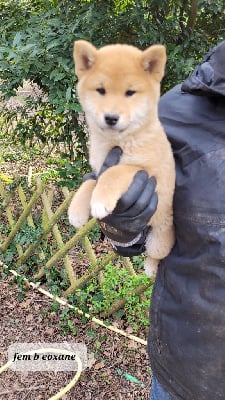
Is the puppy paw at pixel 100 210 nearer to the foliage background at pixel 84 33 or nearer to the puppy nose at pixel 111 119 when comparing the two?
the puppy nose at pixel 111 119

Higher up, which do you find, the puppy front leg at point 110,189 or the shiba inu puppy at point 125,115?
the shiba inu puppy at point 125,115

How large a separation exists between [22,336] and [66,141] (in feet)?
5.50

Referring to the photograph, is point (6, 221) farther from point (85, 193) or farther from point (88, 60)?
point (88, 60)

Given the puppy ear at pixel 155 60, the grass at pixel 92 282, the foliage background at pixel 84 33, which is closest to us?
the puppy ear at pixel 155 60

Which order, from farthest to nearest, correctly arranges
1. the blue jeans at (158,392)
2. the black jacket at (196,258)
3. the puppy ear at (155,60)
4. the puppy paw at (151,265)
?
1. the puppy paw at (151,265)
2. the blue jeans at (158,392)
3. the puppy ear at (155,60)
4. the black jacket at (196,258)

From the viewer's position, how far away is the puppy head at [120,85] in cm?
137

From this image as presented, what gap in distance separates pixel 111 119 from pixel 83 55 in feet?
0.89

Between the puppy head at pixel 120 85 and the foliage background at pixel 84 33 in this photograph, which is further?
the foliage background at pixel 84 33

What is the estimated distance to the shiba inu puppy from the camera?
1.38 metres

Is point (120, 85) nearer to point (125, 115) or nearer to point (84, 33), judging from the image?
point (125, 115)

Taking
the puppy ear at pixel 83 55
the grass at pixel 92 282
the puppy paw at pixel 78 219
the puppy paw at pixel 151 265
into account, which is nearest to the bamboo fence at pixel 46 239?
the grass at pixel 92 282

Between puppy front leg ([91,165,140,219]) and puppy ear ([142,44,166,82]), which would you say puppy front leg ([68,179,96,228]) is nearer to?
puppy front leg ([91,165,140,219])

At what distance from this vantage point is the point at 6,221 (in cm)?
428

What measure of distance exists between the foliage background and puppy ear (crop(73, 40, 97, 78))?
4.18 ft
